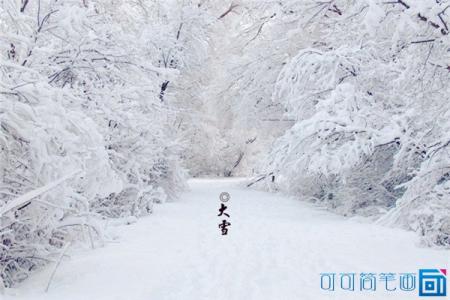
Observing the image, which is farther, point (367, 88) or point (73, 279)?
point (367, 88)

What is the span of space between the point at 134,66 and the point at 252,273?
3.26 m

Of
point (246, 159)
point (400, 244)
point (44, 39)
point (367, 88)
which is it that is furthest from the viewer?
point (246, 159)

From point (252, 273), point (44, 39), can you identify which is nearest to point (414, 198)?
point (252, 273)

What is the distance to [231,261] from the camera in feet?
21.6

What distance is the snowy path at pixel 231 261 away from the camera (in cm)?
509

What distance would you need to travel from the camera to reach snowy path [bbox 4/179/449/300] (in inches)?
200

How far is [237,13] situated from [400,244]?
1758 cm

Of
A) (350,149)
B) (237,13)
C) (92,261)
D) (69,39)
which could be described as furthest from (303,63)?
(237,13)

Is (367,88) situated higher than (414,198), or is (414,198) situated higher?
(367,88)

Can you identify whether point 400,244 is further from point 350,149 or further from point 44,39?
point 44,39

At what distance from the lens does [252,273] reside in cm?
596

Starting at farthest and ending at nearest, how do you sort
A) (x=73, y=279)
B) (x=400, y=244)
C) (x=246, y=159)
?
(x=246, y=159)
(x=400, y=244)
(x=73, y=279)

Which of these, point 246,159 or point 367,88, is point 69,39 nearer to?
point 367,88

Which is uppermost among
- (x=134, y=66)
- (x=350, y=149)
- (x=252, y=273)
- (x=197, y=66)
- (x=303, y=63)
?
(x=197, y=66)
